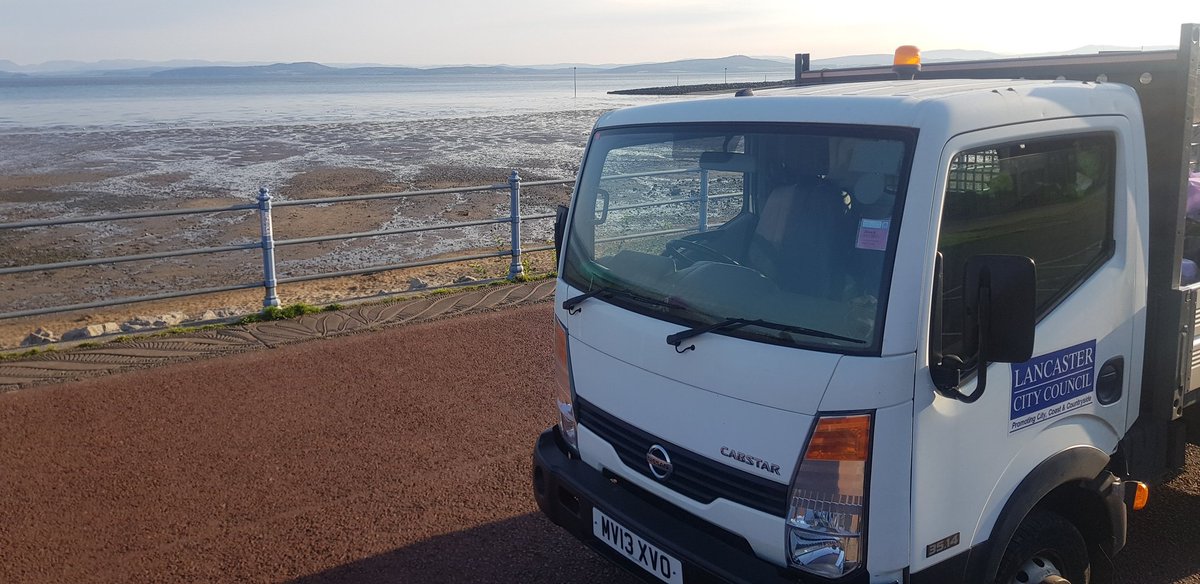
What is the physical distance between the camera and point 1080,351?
3201 mm

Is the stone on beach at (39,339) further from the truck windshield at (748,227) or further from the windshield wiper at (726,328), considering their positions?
the windshield wiper at (726,328)

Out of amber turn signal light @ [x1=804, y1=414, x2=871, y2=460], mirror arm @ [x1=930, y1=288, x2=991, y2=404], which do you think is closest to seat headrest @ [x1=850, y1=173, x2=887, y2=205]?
mirror arm @ [x1=930, y1=288, x2=991, y2=404]

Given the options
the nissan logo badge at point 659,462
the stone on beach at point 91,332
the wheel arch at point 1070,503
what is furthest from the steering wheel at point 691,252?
the stone on beach at point 91,332

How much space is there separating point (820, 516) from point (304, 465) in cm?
353

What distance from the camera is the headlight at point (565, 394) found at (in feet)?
12.2

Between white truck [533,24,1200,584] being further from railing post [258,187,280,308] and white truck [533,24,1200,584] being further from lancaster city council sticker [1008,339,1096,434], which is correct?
railing post [258,187,280,308]

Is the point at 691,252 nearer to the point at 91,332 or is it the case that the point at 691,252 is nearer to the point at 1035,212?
the point at 1035,212

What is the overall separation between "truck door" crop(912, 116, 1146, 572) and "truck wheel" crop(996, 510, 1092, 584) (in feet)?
0.68

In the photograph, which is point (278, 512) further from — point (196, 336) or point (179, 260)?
point (179, 260)

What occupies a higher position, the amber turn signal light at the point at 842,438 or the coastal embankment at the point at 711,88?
the coastal embankment at the point at 711,88

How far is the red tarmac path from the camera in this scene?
14.2 ft

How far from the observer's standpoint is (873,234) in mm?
2809

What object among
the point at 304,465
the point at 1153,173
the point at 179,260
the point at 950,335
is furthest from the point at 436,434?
the point at 179,260

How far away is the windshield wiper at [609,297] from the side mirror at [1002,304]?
0.99 metres
